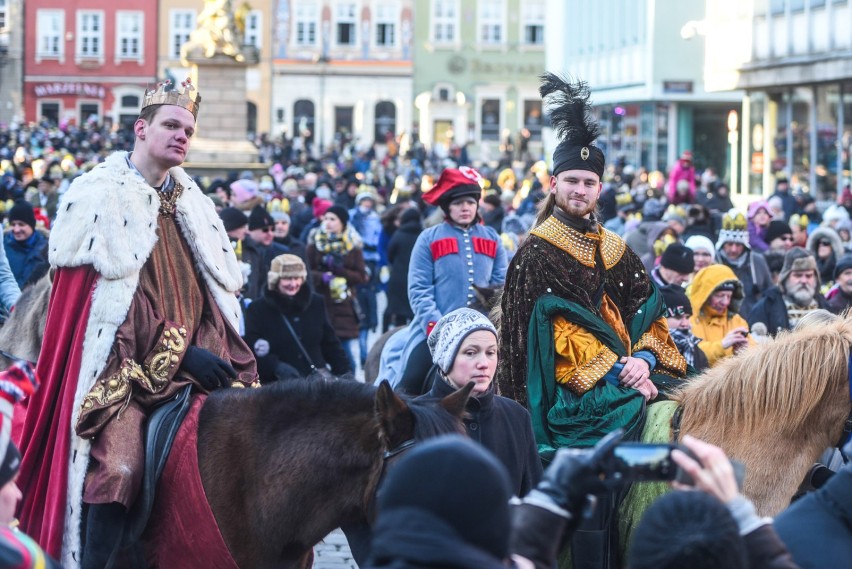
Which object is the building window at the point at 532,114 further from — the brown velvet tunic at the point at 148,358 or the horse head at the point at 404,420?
the horse head at the point at 404,420

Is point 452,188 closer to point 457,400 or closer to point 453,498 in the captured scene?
point 457,400

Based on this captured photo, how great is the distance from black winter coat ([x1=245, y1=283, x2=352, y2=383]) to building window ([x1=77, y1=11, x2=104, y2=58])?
6607cm

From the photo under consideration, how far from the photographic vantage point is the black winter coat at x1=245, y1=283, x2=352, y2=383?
380 inches

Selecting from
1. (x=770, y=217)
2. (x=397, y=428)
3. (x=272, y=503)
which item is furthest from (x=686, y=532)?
(x=770, y=217)

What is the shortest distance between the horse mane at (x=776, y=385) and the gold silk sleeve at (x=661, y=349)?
44 cm

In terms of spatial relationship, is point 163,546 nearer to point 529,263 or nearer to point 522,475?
point 522,475

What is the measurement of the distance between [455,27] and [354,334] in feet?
209

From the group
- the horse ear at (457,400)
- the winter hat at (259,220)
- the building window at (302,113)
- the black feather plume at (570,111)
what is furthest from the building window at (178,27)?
the horse ear at (457,400)

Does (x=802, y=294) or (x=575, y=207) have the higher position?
(x=575, y=207)

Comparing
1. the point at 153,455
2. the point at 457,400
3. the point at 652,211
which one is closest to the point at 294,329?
the point at 153,455

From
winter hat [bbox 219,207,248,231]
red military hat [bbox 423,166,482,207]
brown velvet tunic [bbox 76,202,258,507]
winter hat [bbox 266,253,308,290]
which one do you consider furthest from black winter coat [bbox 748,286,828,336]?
brown velvet tunic [bbox 76,202,258,507]

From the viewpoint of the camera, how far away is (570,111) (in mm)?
6066

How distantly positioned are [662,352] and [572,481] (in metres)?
3.23

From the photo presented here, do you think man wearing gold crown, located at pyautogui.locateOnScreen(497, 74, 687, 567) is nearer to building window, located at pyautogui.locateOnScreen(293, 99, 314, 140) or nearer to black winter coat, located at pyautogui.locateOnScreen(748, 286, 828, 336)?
black winter coat, located at pyautogui.locateOnScreen(748, 286, 828, 336)
